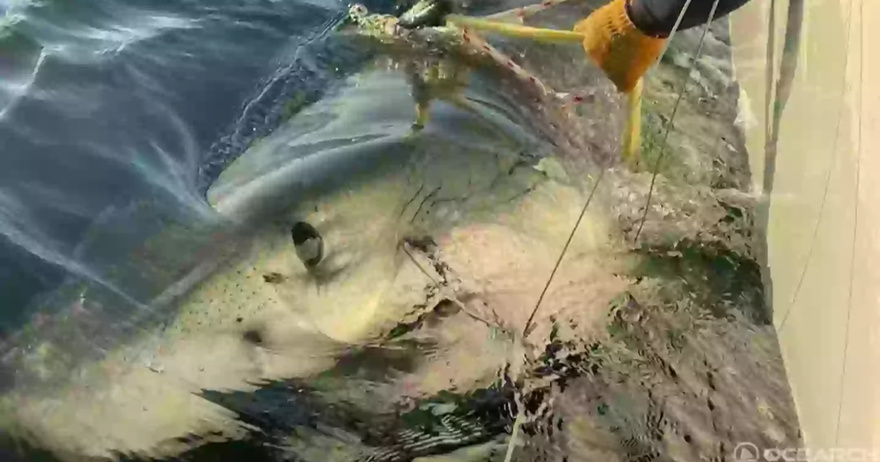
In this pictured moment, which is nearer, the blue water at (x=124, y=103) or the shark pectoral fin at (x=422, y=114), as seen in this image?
the blue water at (x=124, y=103)

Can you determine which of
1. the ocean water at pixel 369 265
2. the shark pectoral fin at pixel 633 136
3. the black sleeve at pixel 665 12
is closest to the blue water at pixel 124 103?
the ocean water at pixel 369 265

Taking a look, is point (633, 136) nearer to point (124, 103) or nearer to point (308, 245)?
point (308, 245)

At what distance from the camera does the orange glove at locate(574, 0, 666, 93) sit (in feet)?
4.71

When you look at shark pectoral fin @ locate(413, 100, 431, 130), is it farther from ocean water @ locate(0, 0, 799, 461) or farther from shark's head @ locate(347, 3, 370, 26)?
shark's head @ locate(347, 3, 370, 26)

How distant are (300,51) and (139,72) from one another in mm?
445

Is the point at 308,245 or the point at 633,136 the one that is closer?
the point at 308,245

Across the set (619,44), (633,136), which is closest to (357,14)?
(633,136)

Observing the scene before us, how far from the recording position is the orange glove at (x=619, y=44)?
143 cm

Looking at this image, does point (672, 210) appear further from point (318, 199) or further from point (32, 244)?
point (32, 244)

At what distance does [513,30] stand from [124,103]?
101 cm

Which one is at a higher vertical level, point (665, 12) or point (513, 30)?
point (513, 30)

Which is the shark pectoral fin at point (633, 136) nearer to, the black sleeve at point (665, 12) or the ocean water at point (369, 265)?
the ocean water at point (369, 265)

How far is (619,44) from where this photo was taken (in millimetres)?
1462

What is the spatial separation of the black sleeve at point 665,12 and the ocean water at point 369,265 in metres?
0.52
